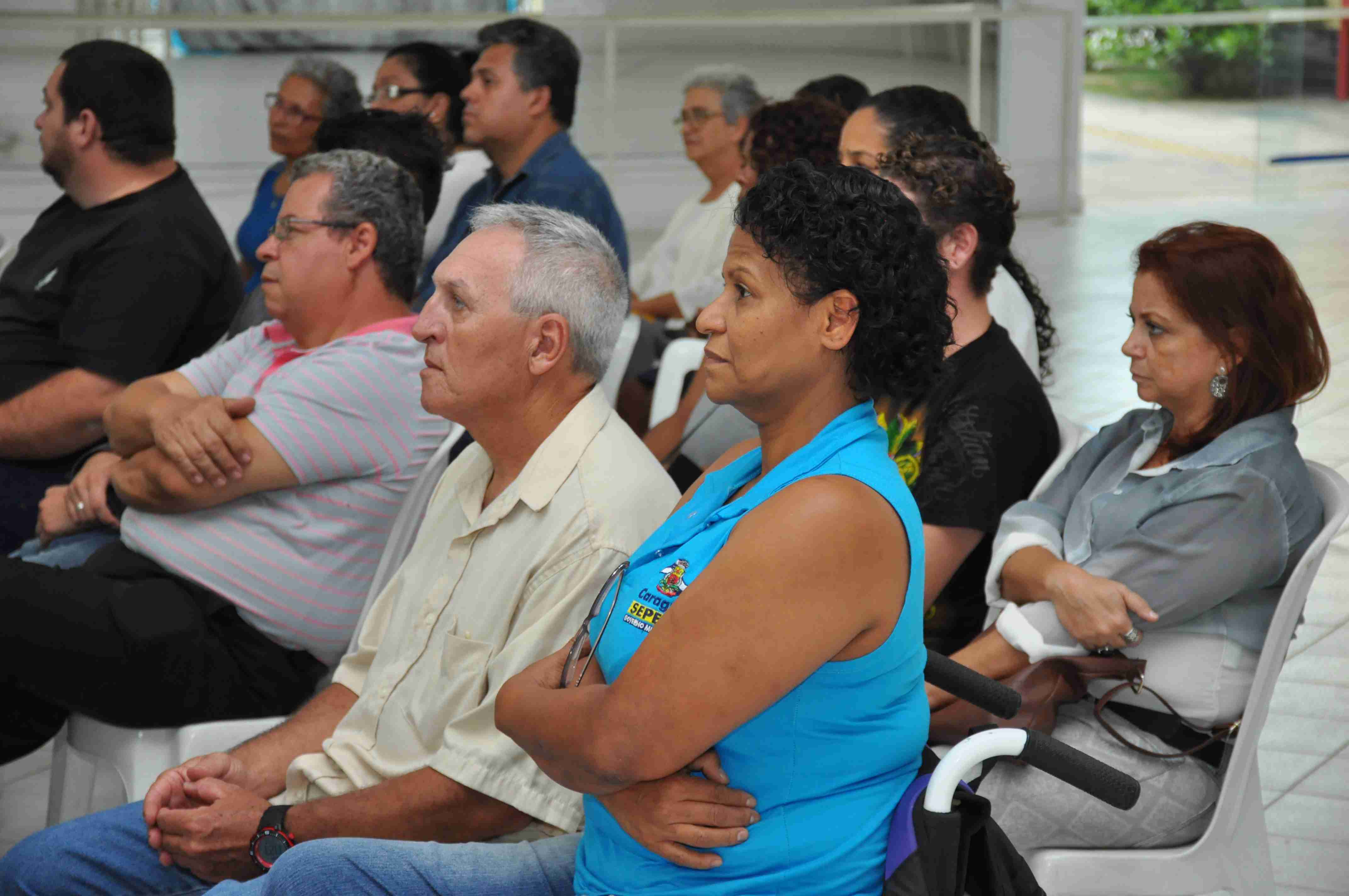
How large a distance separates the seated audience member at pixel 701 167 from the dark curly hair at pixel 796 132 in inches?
41.9

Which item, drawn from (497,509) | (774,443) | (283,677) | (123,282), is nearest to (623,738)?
(774,443)

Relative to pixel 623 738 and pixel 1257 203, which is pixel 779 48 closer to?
pixel 1257 203

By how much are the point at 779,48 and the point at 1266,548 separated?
31.2ft

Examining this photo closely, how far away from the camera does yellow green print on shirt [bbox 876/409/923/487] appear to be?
2168mm

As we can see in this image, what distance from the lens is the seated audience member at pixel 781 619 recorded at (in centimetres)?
135

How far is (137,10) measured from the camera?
10148 mm

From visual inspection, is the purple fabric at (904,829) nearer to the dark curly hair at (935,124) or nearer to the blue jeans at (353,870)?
the blue jeans at (353,870)

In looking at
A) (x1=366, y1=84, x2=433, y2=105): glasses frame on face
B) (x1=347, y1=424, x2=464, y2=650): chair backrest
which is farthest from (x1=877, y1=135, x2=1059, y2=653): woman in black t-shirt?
(x1=366, y1=84, x2=433, y2=105): glasses frame on face

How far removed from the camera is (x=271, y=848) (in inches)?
75.8

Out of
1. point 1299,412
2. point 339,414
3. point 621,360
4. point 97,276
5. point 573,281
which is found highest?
point 573,281

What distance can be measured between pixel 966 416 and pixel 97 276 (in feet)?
6.34

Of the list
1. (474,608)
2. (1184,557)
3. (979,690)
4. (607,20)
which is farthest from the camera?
(607,20)

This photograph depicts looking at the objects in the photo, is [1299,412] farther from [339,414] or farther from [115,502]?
[115,502]

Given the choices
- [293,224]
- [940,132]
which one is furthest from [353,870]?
[940,132]
